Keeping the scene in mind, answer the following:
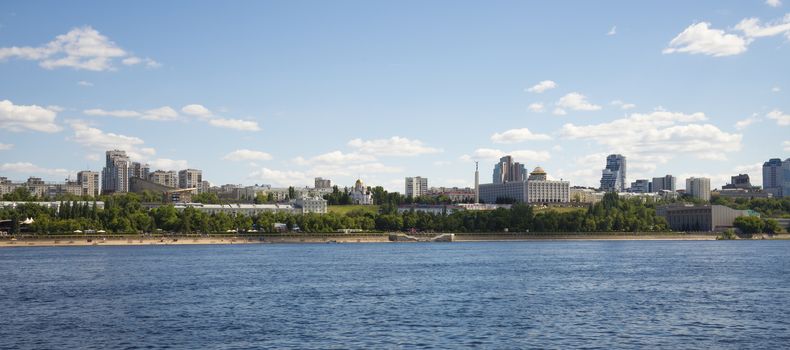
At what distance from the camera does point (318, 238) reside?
164500 mm

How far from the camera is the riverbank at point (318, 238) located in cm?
13912

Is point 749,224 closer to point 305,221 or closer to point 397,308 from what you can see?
point 305,221

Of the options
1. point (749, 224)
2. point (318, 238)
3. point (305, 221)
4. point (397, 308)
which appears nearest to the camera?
point (397, 308)

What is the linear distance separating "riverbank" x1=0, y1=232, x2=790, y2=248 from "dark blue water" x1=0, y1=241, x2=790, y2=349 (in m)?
70.5

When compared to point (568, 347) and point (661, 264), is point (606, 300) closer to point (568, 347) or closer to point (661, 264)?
point (568, 347)

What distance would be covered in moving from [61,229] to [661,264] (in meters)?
99.8

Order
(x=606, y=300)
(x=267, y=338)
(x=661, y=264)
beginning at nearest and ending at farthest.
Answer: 1. (x=267, y=338)
2. (x=606, y=300)
3. (x=661, y=264)

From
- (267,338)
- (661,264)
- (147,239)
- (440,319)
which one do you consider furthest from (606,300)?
(147,239)

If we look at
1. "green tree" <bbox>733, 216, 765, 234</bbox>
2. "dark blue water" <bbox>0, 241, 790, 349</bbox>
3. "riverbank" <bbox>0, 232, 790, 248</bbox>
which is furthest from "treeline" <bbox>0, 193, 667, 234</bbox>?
"dark blue water" <bbox>0, 241, 790, 349</bbox>

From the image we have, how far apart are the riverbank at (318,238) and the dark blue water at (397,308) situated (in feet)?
231

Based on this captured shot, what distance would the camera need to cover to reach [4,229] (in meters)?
150

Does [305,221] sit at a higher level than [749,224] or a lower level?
higher

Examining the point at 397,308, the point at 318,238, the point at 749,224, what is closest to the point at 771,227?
the point at 749,224

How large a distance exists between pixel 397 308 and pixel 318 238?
12143 cm
